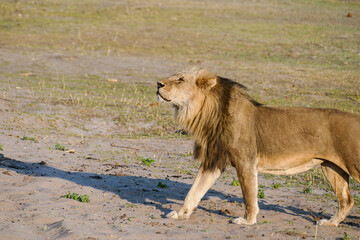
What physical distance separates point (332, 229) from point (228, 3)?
107 ft

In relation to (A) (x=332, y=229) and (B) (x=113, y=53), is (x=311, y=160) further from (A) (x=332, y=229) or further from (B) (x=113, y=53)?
(B) (x=113, y=53)

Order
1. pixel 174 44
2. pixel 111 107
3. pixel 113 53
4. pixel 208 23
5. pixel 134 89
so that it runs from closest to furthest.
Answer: pixel 111 107
pixel 134 89
pixel 113 53
pixel 174 44
pixel 208 23

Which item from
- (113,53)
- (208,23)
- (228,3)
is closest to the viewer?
(113,53)

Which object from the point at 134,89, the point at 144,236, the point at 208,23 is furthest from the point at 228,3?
the point at 144,236

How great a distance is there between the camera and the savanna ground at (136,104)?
265 inches

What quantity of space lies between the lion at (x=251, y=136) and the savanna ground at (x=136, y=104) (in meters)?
0.57

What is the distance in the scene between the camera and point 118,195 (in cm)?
766

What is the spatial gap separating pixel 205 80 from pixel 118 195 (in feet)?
6.86

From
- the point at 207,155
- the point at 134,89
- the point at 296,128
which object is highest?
the point at 296,128

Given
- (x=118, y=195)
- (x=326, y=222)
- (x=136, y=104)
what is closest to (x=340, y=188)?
(x=326, y=222)

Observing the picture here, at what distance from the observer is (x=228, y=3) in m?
38.1

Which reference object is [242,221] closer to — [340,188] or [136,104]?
[340,188]

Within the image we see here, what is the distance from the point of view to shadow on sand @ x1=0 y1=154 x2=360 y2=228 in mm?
7598

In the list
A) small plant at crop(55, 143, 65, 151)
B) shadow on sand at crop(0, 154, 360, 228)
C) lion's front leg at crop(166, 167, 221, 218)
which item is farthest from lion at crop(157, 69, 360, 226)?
small plant at crop(55, 143, 65, 151)
